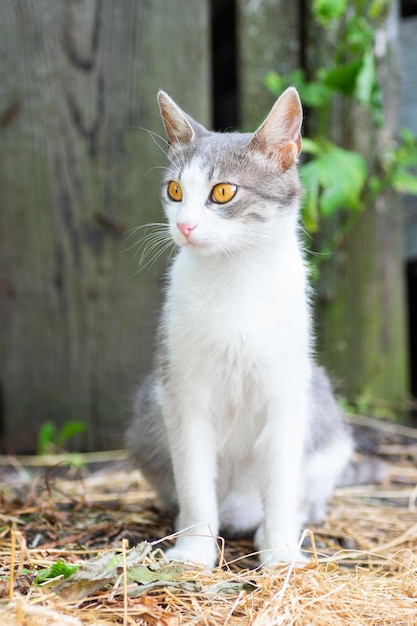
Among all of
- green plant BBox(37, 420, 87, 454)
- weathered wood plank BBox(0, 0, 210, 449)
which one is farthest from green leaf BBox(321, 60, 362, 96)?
green plant BBox(37, 420, 87, 454)

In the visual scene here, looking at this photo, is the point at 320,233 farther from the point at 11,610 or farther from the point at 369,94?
the point at 11,610

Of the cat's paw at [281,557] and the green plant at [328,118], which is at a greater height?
the green plant at [328,118]

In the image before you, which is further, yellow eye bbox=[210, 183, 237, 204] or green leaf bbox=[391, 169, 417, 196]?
green leaf bbox=[391, 169, 417, 196]

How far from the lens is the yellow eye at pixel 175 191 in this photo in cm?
229

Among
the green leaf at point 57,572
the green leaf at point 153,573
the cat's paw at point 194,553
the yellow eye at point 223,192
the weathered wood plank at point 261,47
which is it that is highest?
the weathered wood plank at point 261,47

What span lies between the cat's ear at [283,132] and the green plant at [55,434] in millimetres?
1999

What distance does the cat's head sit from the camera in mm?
2174

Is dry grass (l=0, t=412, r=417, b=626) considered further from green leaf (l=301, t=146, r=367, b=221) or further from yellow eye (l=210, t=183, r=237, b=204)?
green leaf (l=301, t=146, r=367, b=221)

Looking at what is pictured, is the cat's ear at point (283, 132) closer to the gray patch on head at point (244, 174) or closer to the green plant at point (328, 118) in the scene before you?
the gray patch on head at point (244, 174)

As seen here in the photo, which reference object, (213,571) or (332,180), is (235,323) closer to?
(213,571)

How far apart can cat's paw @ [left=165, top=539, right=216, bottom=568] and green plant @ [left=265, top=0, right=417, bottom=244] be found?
166 centimetres

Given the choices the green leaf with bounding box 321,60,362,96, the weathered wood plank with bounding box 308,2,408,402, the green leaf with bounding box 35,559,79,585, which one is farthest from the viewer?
the weathered wood plank with bounding box 308,2,408,402

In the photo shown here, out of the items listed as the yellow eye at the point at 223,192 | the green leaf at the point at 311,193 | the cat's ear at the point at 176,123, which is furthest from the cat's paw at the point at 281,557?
the green leaf at the point at 311,193

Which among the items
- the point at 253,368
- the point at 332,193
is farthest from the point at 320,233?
the point at 253,368
